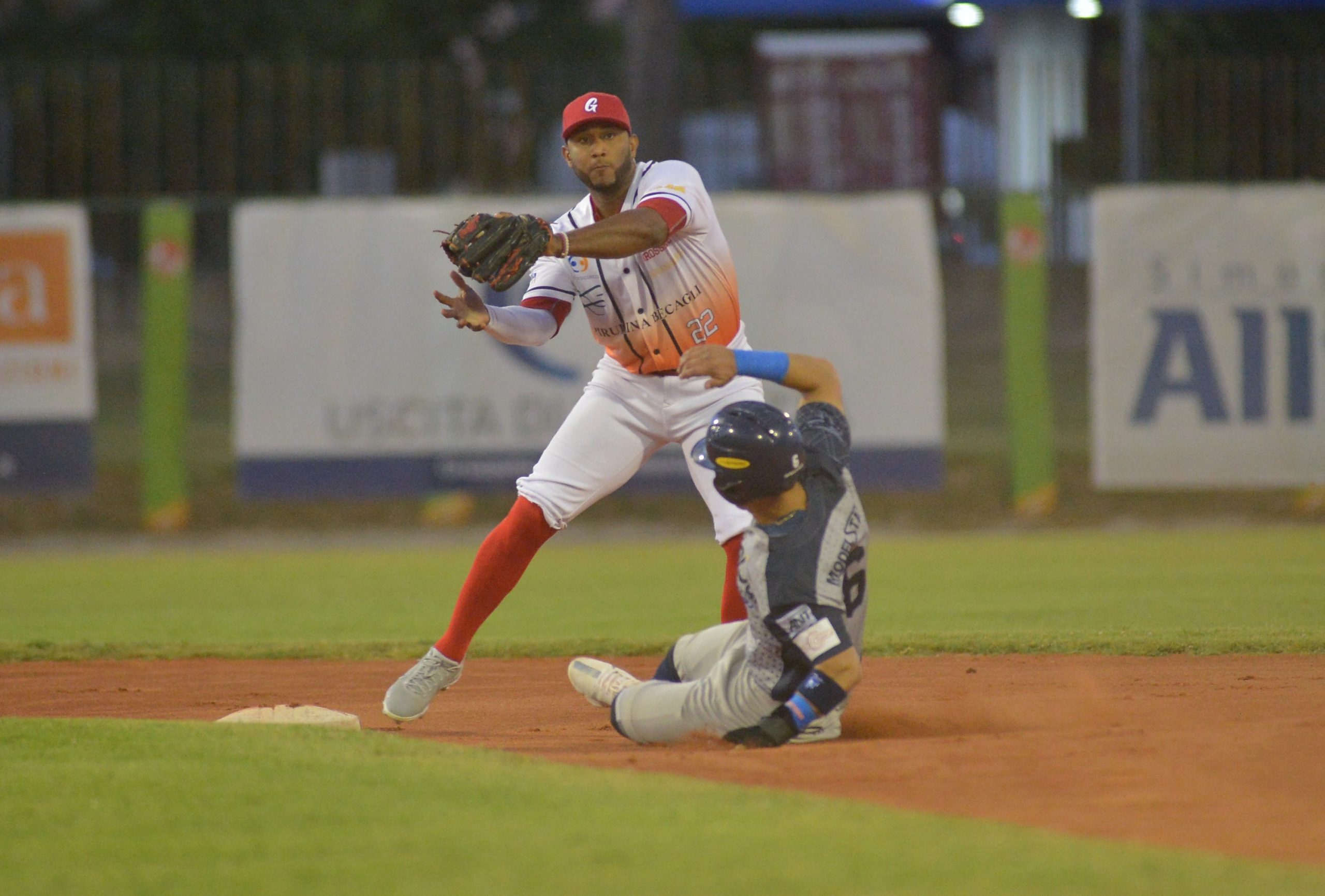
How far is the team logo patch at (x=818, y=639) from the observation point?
195 inches

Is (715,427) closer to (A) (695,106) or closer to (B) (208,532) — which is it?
(B) (208,532)

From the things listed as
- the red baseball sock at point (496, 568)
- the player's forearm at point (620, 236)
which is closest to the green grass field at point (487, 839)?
the red baseball sock at point (496, 568)

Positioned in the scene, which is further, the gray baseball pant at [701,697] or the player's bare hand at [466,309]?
the player's bare hand at [466,309]

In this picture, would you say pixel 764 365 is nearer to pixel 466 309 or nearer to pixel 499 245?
pixel 499 245

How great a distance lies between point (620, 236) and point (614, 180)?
1.90 ft

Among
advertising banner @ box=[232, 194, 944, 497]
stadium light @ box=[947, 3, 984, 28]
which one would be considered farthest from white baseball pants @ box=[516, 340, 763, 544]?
stadium light @ box=[947, 3, 984, 28]

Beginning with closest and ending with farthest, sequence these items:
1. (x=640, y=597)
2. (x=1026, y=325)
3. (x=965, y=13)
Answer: (x=640, y=597) → (x=1026, y=325) → (x=965, y=13)

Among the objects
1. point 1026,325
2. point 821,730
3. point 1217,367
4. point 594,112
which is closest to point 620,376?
point 594,112

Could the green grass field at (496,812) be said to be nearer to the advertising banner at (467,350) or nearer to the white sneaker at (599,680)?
the white sneaker at (599,680)

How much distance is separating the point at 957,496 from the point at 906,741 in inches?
406

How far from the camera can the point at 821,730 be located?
17.1ft

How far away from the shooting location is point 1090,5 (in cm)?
1741

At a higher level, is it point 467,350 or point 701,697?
point 467,350

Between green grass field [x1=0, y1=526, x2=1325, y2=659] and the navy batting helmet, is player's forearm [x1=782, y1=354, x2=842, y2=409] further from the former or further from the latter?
green grass field [x1=0, y1=526, x2=1325, y2=659]
